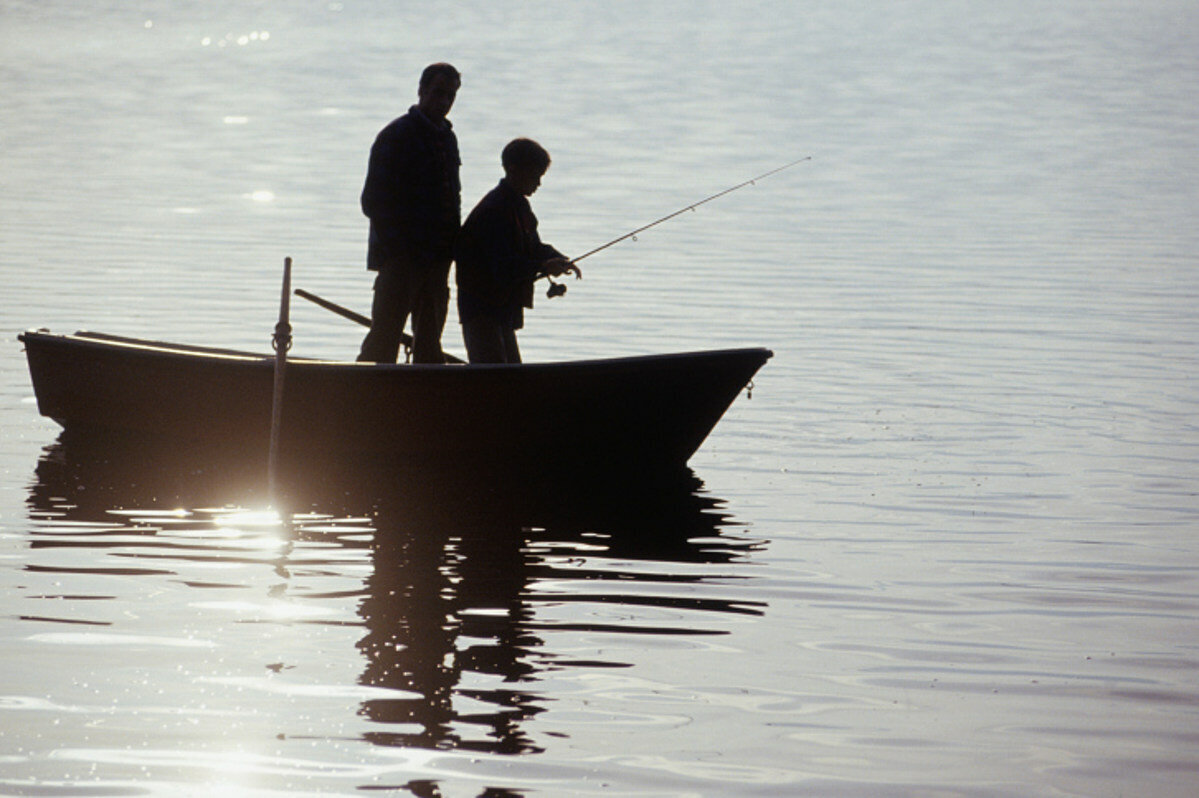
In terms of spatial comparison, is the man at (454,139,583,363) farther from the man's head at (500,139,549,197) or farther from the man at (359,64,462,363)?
the man at (359,64,462,363)

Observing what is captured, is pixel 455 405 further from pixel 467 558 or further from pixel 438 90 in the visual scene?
pixel 467 558

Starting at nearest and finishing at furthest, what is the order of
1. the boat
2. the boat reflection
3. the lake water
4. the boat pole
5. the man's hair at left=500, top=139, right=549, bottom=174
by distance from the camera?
the lake water → the boat reflection → the man's hair at left=500, top=139, right=549, bottom=174 → the boat pole → the boat

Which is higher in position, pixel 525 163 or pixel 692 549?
pixel 525 163

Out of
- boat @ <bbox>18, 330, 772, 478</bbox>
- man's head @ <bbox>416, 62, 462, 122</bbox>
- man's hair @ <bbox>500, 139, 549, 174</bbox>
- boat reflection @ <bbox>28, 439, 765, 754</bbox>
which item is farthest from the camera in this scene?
boat @ <bbox>18, 330, 772, 478</bbox>

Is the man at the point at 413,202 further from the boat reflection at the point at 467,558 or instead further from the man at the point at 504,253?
the boat reflection at the point at 467,558

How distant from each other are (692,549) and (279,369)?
2.60 meters

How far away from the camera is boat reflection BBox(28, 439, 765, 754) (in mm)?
6676

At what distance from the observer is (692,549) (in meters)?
9.09

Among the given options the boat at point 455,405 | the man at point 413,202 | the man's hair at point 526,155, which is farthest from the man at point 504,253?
the boat at point 455,405

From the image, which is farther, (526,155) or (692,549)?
(526,155)

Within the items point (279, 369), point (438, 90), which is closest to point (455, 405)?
point (279, 369)

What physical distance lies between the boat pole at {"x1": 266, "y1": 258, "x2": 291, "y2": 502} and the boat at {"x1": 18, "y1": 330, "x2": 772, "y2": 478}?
0.57 ft

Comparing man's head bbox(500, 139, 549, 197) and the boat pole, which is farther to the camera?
the boat pole

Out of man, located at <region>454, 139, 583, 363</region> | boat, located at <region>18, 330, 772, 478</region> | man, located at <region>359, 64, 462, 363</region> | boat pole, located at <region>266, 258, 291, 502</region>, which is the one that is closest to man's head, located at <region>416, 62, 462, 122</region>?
man, located at <region>359, 64, 462, 363</region>
